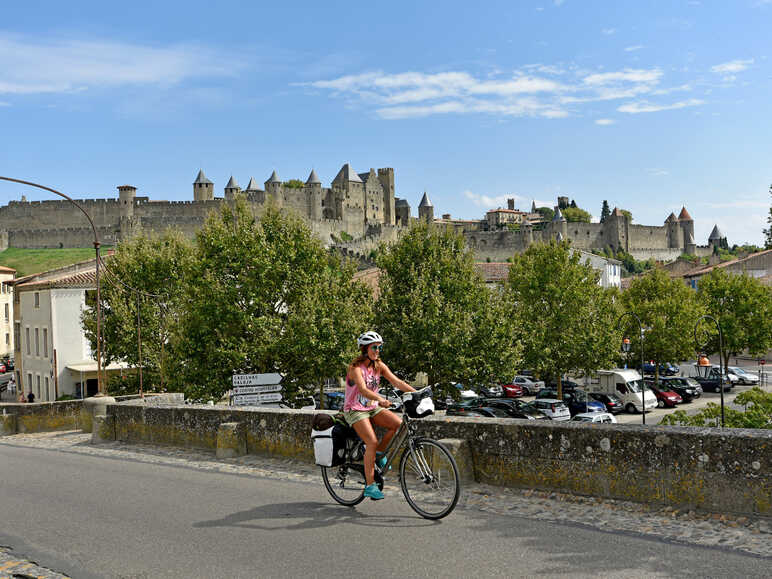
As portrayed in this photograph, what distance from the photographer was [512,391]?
49625 millimetres

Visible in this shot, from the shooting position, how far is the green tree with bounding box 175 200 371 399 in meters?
27.8

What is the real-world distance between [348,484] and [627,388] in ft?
122

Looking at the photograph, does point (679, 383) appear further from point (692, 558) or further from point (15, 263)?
point (15, 263)

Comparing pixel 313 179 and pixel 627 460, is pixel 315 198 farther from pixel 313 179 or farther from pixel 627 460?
pixel 627 460

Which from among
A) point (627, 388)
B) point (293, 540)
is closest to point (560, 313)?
point (627, 388)

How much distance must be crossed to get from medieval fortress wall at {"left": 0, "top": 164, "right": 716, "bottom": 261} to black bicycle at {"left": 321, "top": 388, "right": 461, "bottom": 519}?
105058 mm

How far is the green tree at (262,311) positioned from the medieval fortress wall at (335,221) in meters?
82.5

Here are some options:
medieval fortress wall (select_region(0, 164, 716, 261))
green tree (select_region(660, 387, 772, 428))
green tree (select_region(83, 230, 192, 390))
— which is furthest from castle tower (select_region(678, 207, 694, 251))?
green tree (select_region(660, 387, 772, 428))

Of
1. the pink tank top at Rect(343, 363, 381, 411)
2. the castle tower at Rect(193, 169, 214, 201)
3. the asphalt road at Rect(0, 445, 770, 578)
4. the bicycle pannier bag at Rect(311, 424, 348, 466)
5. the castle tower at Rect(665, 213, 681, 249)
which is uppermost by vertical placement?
the castle tower at Rect(193, 169, 214, 201)

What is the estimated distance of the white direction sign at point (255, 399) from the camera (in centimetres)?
1944

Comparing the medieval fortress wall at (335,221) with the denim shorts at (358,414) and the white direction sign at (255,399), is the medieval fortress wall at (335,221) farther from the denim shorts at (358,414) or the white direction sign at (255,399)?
the denim shorts at (358,414)

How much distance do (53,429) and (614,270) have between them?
90.3 meters

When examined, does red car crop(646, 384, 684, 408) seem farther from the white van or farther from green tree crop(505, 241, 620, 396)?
green tree crop(505, 241, 620, 396)

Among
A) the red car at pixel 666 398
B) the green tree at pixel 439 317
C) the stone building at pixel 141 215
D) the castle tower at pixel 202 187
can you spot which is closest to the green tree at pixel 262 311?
the green tree at pixel 439 317
